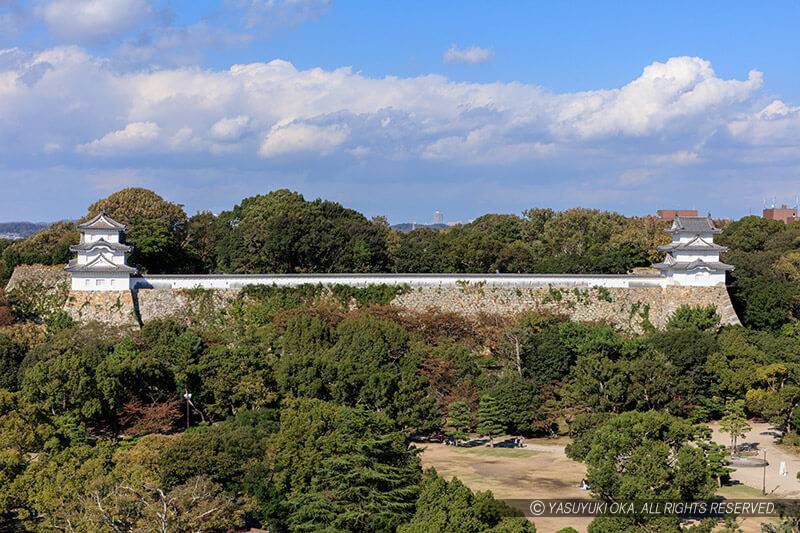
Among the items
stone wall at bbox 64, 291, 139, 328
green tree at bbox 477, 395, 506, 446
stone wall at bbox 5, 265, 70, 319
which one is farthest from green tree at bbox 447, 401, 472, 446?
stone wall at bbox 5, 265, 70, 319

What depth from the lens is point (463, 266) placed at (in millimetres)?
53750

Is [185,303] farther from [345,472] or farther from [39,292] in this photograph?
[345,472]

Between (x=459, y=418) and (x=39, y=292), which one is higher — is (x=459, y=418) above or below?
below

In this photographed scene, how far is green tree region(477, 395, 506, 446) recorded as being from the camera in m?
34.5

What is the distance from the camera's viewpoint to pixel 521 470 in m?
30.6

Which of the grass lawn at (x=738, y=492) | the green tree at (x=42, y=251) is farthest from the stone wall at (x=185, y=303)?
the grass lawn at (x=738, y=492)

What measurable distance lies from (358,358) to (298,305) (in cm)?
806

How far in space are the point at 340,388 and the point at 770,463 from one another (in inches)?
536

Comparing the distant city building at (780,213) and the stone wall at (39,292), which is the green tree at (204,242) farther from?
the distant city building at (780,213)

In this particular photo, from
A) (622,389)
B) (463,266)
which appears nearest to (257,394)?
(622,389)

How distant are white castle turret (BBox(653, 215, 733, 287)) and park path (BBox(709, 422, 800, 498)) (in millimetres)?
8026

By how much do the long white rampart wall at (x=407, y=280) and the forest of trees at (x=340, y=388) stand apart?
2.25 ft

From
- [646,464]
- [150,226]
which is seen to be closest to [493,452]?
[646,464]

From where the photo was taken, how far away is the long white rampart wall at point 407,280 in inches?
1689
